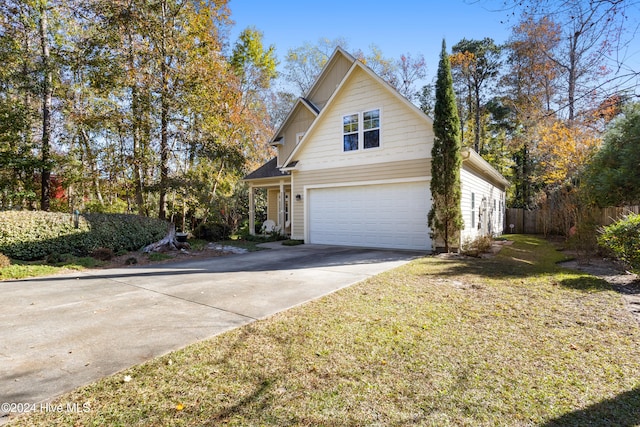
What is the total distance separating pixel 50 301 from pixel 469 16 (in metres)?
7.78

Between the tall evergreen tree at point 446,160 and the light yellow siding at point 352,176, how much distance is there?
0.76 m

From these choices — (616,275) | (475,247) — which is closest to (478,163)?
(475,247)

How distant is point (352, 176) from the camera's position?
39.0 feet

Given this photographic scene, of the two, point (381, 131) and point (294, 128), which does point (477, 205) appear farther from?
point (294, 128)

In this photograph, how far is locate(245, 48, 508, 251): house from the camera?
35.1ft

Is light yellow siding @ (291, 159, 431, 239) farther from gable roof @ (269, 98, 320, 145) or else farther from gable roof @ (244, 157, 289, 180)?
gable roof @ (269, 98, 320, 145)

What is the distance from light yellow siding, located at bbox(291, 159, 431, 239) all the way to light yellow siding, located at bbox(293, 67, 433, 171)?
17 centimetres

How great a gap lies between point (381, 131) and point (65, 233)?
33.5 feet

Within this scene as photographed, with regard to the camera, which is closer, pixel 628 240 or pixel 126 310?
pixel 126 310

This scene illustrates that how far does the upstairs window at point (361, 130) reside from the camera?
37.5ft

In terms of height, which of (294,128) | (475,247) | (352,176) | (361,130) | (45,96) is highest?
(294,128)

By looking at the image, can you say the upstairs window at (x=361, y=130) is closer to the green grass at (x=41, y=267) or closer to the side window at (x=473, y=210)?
the side window at (x=473, y=210)

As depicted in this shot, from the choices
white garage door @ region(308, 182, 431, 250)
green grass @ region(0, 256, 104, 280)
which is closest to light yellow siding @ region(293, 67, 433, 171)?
white garage door @ region(308, 182, 431, 250)

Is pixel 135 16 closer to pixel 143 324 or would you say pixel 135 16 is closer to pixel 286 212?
pixel 286 212
